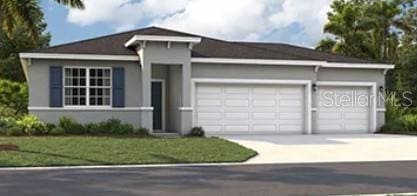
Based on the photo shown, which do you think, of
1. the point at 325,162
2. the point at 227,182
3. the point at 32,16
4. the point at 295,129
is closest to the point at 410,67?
the point at 295,129

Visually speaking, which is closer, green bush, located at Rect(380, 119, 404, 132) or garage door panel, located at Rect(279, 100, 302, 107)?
garage door panel, located at Rect(279, 100, 302, 107)

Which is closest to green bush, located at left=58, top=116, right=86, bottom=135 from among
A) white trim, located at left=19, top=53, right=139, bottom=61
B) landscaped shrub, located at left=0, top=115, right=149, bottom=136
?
landscaped shrub, located at left=0, top=115, right=149, bottom=136

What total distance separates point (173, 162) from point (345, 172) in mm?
4458

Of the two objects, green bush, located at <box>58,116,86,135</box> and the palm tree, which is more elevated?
the palm tree

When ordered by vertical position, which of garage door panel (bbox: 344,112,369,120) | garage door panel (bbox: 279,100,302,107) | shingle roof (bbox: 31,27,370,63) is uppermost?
shingle roof (bbox: 31,27,370,63)

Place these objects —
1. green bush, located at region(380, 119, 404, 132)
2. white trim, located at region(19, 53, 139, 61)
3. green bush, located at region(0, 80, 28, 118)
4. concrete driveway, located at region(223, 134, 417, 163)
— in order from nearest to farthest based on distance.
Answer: concrete driveway, located at region(223, 134, 417, 163) < white trim, located at region(19, 53, 139, 61) < green bush, located at region(380, 119, 404, 132) < green bush, located at region(0, 80, 28, 118)

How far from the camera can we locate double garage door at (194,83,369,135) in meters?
25.4

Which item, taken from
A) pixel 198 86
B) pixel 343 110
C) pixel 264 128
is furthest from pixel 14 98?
pixel 343 110

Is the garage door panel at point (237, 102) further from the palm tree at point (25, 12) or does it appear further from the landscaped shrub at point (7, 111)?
the landscaped shrub at point (7, 111)

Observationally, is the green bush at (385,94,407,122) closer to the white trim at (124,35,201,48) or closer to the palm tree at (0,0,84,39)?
the white trim at (124,35,201,48)

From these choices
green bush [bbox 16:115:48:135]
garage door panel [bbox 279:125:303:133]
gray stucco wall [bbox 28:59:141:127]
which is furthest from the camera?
garage door panel [bbox 279:125:303:133]

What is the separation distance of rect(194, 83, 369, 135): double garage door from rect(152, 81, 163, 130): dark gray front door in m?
1.95

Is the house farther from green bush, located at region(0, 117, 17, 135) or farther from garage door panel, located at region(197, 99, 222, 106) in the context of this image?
green bush, located at region(0, 117, 17, 135)

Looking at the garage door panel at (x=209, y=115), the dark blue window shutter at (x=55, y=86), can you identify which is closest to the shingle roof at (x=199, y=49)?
the dark blue window shutter at (x=55, y=86)
